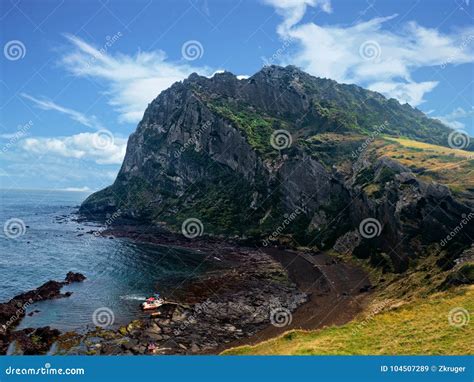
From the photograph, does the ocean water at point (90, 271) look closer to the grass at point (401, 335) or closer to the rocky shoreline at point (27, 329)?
the rocky shoreline at point (27, 329)

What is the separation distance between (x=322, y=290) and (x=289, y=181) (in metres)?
64.2

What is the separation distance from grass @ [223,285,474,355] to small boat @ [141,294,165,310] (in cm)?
2215

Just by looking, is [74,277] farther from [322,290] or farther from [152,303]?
[322,290]

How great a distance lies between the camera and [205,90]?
199 metres

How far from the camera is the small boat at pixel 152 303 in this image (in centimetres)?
5797

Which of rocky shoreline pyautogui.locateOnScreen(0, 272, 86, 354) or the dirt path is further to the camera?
the dirt path

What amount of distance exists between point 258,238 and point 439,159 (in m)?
56.0

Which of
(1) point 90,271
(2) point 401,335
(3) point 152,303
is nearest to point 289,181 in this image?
(1) point 90,271

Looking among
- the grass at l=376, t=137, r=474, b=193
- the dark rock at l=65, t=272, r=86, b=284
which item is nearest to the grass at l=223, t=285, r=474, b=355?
the grass at l=376, t=137, r=474, b=193

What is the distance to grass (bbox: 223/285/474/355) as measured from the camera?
29.2m

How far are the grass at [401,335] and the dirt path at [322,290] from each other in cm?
1038

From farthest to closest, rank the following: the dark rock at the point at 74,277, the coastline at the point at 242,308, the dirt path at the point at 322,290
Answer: the dark rock at the point at 74,277 < the dirt path at the point at 322,290 < the coastline at the point at 242,308

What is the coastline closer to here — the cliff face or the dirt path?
the dirt path

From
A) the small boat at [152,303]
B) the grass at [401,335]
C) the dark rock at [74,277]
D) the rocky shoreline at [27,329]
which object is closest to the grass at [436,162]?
the grass at [401,335]
